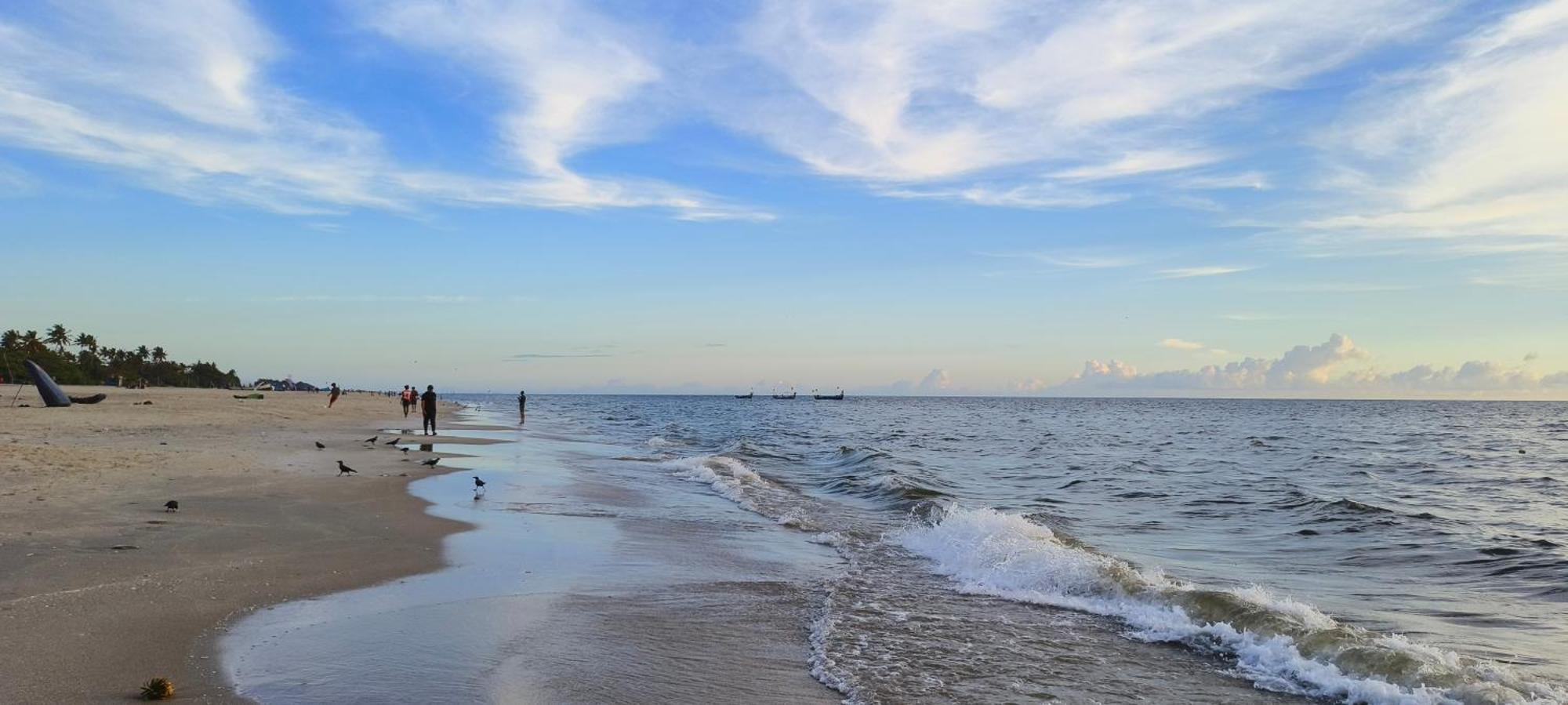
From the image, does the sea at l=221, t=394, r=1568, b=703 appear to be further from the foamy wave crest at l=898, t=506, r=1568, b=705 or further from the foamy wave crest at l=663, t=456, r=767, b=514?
the foamy wave crest at l=663, t=456, r=767, b=514

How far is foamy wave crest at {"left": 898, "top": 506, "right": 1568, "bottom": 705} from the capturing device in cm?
662

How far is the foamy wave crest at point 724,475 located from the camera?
18953mm

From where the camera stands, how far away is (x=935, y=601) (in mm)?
9586

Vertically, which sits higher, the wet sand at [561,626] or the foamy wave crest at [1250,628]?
the wet sand at [561,626]

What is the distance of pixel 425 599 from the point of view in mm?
7992

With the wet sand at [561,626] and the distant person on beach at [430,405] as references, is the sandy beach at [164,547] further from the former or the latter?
the distant person on beach at [430,405]

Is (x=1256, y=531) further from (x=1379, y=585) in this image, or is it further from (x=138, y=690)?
(x=138, y=690)

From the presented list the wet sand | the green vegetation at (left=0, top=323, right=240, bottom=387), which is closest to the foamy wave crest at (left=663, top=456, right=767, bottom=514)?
the wet sand

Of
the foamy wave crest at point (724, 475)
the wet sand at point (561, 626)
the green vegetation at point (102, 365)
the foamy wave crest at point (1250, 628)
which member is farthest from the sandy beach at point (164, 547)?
the green vegetation at point (102, 365)

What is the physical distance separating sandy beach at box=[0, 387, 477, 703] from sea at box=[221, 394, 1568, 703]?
495 millimetres

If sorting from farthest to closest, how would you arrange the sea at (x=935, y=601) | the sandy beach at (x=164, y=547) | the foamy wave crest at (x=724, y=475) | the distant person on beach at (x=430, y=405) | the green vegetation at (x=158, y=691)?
the distant person on beach at (x=430, y=405)
the foamy wave crest at (x=724, y=475)
the sea at (x=935, y=601)
the sandy beach at (x=164, y=547)
the green vegetation at (x=158, y=691)

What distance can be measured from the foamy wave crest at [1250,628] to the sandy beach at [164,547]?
22.1 feet

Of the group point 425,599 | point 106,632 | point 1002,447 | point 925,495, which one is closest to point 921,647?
point 425,599

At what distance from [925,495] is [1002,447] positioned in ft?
71.9
